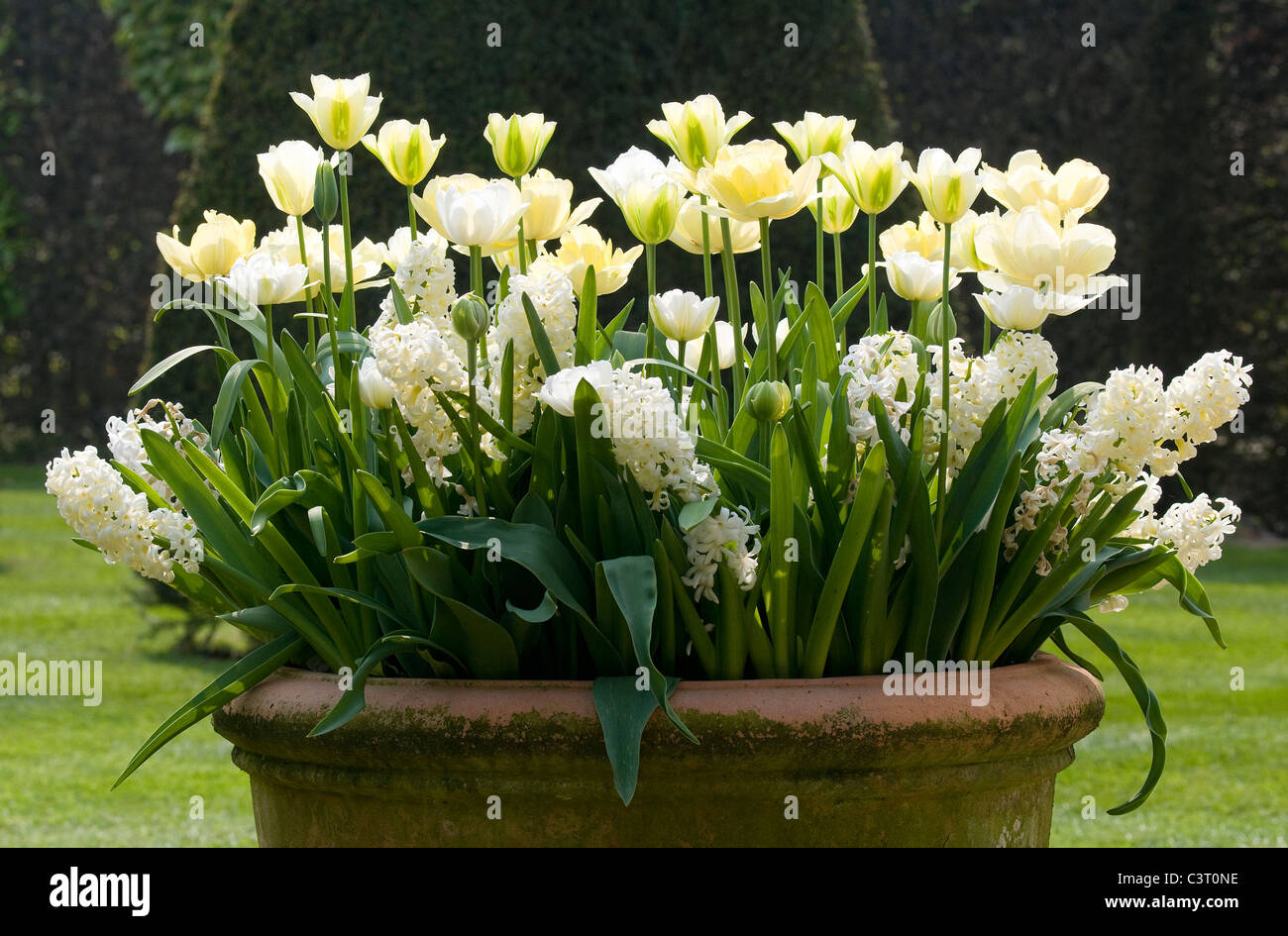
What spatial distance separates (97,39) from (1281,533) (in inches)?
391

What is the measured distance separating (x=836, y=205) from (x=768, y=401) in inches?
17.8

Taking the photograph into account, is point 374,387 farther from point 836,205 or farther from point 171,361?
point 836,205

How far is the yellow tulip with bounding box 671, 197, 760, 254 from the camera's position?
1.63 meters

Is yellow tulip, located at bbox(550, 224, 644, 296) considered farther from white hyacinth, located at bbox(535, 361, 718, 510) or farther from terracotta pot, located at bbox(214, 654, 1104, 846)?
terracotta pot, located at bbox(214, 654, 1104, 846)

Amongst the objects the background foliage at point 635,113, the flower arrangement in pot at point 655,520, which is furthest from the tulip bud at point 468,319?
the background foliage at point 635,113

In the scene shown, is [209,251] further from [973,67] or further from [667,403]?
[973,67]

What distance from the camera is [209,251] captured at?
5.37ft

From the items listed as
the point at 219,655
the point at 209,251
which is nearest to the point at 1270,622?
the point at 219,655

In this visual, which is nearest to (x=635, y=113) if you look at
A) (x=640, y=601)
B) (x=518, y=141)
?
(x=518, y=141)

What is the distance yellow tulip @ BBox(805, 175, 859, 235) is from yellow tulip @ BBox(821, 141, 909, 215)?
14cm

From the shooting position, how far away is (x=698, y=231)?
1673 mm

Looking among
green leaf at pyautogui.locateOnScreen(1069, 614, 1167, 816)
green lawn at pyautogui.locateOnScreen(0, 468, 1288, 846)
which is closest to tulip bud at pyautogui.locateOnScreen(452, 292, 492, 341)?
green leaf at pyautogui.locateOnScreen(1069, 614, 1167, 816)

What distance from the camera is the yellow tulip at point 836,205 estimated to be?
5.50ft
